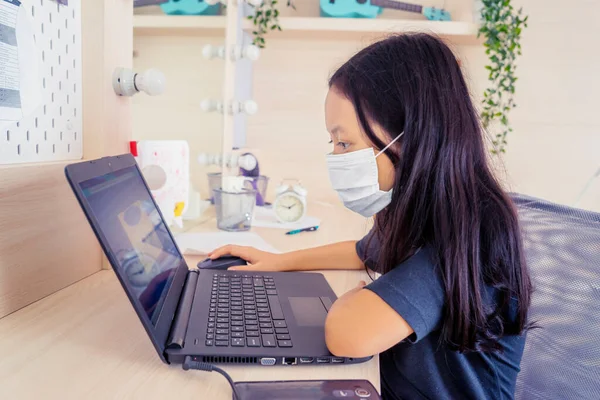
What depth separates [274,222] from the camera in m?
1.41

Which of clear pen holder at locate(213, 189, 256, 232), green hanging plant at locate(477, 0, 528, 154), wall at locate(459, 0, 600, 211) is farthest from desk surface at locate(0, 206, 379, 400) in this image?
wall at locate(459, 0, 600, 211)

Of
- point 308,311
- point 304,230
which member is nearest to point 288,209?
point 304,230

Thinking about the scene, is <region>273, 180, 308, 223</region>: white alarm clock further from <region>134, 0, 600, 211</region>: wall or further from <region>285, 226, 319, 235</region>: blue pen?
<region>134, 0, 600, 211</region>: wall

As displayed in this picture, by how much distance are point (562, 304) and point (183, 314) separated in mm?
633

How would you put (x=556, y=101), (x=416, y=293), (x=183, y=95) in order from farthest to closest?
(x=556, y=101), (x=183, y=95), (x=416, y=293)

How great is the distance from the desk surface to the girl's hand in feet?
0.77

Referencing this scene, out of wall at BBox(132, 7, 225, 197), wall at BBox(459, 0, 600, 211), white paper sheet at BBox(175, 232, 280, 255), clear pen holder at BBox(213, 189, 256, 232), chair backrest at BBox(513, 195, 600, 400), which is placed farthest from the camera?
wall at BBox(459, 0, 600, 211)

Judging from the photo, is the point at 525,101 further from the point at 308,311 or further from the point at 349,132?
the point at 308,311

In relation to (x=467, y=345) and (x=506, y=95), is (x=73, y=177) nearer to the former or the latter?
(x=467, y=345)

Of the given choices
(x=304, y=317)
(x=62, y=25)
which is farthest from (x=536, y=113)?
(x=62, y=25)

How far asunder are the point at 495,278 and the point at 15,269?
0.67m

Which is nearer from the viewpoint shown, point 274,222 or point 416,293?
point 416,293

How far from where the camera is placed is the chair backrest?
2.39ft

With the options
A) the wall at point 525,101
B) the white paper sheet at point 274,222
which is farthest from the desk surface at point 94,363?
the wall at point 525,101
